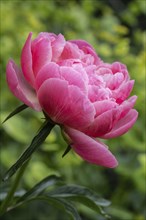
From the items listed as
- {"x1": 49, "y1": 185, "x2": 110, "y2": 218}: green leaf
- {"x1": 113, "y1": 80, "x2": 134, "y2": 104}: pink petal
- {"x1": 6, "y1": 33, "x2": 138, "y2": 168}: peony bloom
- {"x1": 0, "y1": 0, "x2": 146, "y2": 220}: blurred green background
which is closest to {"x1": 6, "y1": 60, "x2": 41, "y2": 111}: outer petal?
{"x1": 6, "y1": 33, "x2": 138, "y2": 168}: peony bloom

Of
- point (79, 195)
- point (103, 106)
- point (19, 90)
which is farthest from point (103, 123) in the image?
point (79, 195)

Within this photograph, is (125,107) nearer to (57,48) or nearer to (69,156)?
(57,48)

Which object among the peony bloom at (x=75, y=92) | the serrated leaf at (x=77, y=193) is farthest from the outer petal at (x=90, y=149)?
the serrated leaf at (x=77, y=193)

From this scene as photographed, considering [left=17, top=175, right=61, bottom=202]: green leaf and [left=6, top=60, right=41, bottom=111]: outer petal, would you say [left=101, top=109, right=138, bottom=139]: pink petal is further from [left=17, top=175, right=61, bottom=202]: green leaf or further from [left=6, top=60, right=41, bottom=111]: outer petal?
[left=17, top=175, right=61, bottom=202]: green leaf

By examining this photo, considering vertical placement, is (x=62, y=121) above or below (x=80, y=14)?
above

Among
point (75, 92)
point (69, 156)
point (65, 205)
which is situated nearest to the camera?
point (75, 92)

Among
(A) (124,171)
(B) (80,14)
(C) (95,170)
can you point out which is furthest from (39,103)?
(B) (80,14)

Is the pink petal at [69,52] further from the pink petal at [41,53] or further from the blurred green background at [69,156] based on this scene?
the blurred green background at [69,156]

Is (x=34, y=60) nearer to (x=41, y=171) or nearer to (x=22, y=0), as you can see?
(x=41, y=171)
